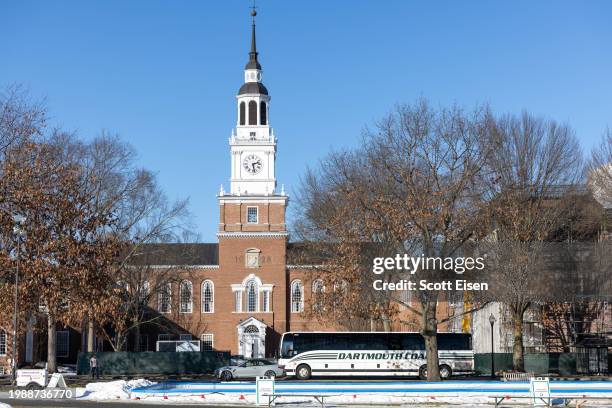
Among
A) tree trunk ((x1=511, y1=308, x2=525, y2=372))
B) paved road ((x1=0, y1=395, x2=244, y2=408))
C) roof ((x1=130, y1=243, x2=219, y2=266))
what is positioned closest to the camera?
paved road ((x1=0, y1=395, x2=244, y2=408))

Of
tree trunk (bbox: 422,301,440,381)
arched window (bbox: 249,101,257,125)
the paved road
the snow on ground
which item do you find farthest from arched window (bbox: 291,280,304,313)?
the paved road

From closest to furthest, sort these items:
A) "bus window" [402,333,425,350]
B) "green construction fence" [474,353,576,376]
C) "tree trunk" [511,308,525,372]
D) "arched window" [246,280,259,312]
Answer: "tree trunk" [511,308,525,372]
"bus window" [402,333,425,350]
"green construction fence" [474,353,576,376]
"arched window" [246,280,259,312]

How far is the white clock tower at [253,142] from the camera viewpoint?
256 ft

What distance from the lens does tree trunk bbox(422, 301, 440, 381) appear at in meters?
39.9

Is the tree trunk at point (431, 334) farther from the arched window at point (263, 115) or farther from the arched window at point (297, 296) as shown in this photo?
the arched window at point (297, 296)

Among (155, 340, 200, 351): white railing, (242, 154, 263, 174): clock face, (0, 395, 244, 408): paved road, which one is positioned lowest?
(0, 395, 244, 408): paved road

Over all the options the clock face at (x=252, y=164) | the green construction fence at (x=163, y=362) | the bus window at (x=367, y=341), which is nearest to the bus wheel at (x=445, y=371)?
the bus window at (x=367, y=341)

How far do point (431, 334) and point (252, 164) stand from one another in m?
41.4

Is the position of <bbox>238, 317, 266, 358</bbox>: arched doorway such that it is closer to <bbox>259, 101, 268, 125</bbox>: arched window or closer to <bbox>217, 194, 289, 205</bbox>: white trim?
<bbox>217, 194, 289, 205</bbox>: white trim

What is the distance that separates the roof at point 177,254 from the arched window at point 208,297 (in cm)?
222

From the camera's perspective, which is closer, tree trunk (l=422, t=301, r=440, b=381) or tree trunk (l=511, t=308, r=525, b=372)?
tree trunk (l=422, t=301, r=440, b=381)

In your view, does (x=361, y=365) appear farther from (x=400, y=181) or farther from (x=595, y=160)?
(x=595, y=160)

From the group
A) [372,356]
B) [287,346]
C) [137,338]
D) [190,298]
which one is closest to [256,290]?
[190,298]

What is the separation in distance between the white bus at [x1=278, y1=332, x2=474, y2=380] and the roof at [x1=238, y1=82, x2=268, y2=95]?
31665 millimetres
